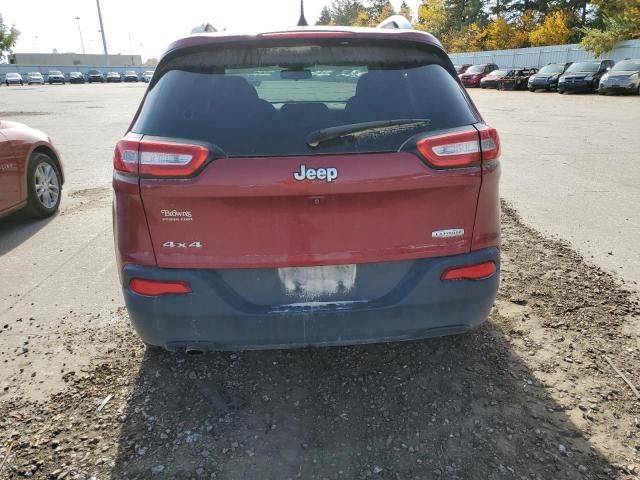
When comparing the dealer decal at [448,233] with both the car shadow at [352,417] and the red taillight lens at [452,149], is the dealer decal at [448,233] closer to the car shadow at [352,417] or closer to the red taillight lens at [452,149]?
the red taillight lens at [452,149]

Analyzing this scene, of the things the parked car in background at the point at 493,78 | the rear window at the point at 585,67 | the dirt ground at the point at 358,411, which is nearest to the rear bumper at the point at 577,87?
the rear window at the point at 585,67

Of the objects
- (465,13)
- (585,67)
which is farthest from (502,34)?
(585,67)

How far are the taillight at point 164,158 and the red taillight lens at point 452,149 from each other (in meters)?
0.97

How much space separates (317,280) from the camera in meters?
2.29

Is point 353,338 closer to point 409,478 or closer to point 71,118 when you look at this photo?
point 409,478

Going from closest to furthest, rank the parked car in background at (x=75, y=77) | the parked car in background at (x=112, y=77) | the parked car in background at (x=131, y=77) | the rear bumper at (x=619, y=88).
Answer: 1. the rear bumper at (x=619, y=88)
2. the parked car in background at (x=75, y=77)
3. the parked car in background at (x=112, y=77)
4. the parked car in background at (x=131, y=77)

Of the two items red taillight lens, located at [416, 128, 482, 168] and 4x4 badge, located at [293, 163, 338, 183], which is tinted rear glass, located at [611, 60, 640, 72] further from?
Result: 4x4 badge, located at [293, 163, 338, 183]

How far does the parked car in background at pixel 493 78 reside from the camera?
33.8m

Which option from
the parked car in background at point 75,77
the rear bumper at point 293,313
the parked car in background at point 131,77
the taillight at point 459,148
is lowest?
the parked car in background at point 131,77

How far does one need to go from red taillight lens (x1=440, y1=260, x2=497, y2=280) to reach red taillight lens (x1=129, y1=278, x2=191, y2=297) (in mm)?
1191

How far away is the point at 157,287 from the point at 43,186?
178 inches

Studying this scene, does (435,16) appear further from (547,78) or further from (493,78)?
(547,78)

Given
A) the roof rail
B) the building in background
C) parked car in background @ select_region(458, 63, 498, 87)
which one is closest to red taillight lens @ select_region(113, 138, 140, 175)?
the roof rail

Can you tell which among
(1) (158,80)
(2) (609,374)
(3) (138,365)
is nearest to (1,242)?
(3) (138,365)
